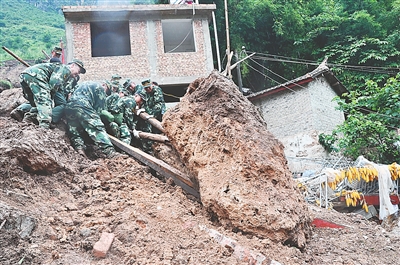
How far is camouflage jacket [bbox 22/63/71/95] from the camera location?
559cm

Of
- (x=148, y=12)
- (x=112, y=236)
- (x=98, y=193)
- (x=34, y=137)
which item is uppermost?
(x=148, y=12)

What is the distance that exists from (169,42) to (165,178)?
12904 mm

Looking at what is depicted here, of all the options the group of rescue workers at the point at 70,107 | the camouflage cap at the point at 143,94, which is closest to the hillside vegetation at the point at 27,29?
the camouflage cap at the point at 143,94

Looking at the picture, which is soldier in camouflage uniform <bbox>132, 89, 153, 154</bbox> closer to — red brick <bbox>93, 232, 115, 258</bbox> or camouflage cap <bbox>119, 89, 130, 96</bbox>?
camouflage cap <bbox>119, 89, 130, 96</bbox>

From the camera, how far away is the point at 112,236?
3.23 meters

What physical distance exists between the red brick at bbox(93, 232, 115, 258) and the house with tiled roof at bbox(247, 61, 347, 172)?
11.2 m

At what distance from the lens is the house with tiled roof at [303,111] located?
14453 millimetres

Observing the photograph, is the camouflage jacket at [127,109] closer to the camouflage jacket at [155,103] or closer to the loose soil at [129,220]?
the camouflage jacket at [155,103]

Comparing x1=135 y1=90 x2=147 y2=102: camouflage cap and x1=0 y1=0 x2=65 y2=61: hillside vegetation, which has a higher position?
x1=0 y1=0 x2=65 y2=61: hillside vegetation

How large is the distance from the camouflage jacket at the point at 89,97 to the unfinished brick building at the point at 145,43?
25.2 feet

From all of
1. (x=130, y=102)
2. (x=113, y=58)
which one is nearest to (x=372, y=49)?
(x=113, y=58)

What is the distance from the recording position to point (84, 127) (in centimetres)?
567

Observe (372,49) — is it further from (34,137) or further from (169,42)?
(34,137)

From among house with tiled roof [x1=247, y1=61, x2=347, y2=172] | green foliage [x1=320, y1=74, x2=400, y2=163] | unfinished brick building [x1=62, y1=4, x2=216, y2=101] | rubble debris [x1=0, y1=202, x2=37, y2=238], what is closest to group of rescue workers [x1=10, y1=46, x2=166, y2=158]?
rubble debris [x1=0, y1=202, x2=37, y2=238]
